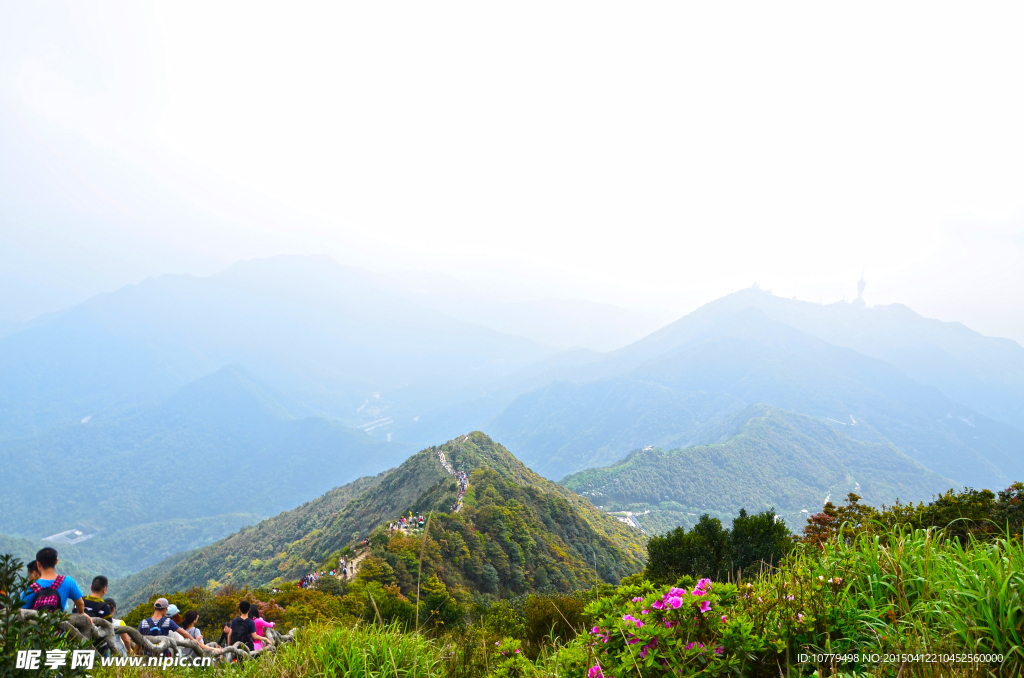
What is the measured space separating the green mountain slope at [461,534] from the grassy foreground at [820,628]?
1522 cm

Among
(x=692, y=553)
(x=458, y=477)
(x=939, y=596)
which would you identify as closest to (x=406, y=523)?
(x=458, y=477)

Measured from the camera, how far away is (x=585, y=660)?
3.05m

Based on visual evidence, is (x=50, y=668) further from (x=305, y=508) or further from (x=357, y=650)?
(x=305, y=508)

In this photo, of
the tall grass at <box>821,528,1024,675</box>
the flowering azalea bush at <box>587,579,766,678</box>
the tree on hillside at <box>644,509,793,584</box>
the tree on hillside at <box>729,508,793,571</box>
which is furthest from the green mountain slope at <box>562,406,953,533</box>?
the flowering azalea bush at <box>587,579,766,678</box>

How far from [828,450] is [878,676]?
790ft

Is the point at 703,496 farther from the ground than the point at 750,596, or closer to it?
closer to it

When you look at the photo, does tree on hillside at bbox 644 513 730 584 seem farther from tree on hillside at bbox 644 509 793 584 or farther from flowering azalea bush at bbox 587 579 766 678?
flowering azalea bush at bbox 587 579 766 678

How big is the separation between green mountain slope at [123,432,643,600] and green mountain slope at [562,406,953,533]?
196ft

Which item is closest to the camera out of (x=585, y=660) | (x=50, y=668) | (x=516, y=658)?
(x=50, y=668)

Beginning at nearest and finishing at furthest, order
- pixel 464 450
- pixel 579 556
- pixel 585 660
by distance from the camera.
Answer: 1. pixel 585 660
2. pixel 579 556
3. pixel 464 450

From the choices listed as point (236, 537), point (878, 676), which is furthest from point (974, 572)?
point (236, 537)

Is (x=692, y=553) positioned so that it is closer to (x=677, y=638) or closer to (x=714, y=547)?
(x=714, y=547)

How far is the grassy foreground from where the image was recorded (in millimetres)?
2377

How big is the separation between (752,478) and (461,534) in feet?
519
